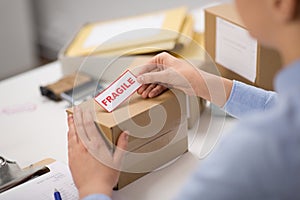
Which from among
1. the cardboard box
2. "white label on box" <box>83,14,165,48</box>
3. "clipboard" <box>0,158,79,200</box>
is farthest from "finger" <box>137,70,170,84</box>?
"white label on box" <box>83,14,165,48</box>

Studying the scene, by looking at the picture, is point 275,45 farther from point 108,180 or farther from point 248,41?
point 248,41

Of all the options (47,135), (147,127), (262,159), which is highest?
(262,159)

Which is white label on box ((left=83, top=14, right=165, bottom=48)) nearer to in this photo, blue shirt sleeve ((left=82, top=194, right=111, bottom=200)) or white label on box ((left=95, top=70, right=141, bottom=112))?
white label on box ((left=95, top=70, right=141, bottom=112))

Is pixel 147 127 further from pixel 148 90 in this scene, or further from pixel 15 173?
pixel 15 173

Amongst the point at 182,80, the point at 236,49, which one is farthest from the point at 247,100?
the point at 236,49

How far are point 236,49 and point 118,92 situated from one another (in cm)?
38

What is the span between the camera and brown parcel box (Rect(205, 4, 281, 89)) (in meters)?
1.22

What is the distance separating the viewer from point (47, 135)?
122cm

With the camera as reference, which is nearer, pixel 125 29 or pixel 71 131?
pixel 71 131

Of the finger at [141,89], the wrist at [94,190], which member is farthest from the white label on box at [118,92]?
the wrist at [94,190]

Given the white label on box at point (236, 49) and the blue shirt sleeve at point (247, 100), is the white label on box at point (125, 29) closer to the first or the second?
the white label on box at point (236, 49)

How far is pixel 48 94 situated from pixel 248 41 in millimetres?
549

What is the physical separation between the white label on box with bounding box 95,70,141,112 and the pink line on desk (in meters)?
0.38

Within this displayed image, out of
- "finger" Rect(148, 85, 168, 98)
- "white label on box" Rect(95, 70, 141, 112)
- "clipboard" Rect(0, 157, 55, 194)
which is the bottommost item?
"clipboard" Rect(0, 157, 55, 194)
